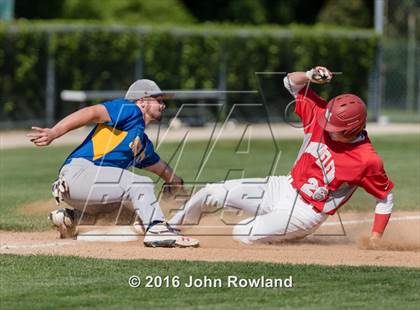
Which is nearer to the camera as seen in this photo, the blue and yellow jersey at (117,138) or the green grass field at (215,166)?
the blue and yellow jersey at (117,138)

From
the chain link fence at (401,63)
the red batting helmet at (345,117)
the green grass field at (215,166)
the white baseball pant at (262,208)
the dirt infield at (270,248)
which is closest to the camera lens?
the dirt infield at (270,248)

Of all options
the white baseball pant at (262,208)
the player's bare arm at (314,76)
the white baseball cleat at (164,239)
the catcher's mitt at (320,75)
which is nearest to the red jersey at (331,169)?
the white baseball pant at (262,208)

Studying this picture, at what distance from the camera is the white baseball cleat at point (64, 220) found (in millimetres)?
9344

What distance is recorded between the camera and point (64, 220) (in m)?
9.34

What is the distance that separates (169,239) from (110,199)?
2.35 feet

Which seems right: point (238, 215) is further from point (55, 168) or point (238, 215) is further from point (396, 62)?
point (396, 62)

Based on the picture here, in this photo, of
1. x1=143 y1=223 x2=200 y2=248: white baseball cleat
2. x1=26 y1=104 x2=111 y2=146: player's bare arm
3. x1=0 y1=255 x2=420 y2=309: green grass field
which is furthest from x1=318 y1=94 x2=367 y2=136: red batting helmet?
x1=26 y1=104 x2=111 y2=146: player's bare arm

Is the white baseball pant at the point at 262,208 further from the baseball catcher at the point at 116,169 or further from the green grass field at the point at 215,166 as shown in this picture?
the green grass field at the point at 215,166

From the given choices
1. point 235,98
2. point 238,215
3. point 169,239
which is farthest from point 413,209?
point 235,98

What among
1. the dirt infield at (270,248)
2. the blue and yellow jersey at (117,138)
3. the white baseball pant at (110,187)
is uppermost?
the blue and yellow jersey at (117,138)

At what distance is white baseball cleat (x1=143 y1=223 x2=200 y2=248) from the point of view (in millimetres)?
8922

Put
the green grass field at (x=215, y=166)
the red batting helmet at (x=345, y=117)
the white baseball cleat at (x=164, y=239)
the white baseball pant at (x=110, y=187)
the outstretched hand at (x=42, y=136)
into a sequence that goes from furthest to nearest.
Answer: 1. the green grass field at (x=215, y=166)
2. the white baseball pant at (x=110, y=187)
3. the white baseball cleat at (x=164, y=239)
4. the red batting helmet at (x=345, y=117)
5. the outstretched hand at (x=42, y=136)

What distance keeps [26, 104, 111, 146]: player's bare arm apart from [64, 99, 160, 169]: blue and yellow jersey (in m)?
0.08

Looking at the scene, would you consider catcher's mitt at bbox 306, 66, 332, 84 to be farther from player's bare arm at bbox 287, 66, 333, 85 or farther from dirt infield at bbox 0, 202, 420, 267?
dirt infield at bbox 0, 202, 420, 267
